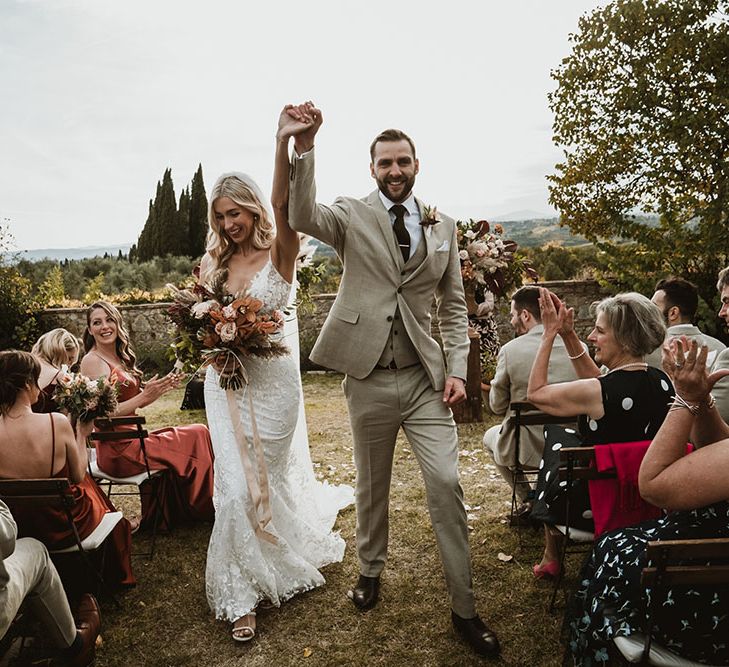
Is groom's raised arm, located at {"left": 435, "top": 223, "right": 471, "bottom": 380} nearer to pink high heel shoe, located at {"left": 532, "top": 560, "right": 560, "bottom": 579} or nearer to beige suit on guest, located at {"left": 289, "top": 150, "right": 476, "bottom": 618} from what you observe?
beige suit on guest, located at {"left": 289, "top": 150, "right": 476, "bottom": 618}

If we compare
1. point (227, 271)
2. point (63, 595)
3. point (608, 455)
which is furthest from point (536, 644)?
point (227, 271)

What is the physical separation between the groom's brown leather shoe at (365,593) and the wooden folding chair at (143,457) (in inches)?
64.4

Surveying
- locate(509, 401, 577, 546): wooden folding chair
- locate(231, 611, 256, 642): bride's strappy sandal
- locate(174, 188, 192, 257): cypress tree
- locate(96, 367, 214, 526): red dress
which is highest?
locate(174, 188, 192, 257): cypress tree

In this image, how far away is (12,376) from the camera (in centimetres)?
322

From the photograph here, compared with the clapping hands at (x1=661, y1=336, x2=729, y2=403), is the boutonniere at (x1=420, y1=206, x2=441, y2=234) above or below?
above

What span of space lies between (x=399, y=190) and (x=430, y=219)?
0.23 meters

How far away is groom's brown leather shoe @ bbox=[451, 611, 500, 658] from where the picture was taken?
3102 mm

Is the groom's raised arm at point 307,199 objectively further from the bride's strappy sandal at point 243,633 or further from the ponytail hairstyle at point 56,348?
the ponytail hairstyle at point 56,348

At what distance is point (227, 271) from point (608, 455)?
2.47 metres

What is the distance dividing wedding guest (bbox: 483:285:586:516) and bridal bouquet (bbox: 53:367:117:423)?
2755mm

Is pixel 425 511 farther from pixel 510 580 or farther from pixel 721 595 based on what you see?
pixel 721 595

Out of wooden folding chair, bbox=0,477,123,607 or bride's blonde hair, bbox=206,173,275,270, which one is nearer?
wooden folding chair, bbox=0,477,123,607

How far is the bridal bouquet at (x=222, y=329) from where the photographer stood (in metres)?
3.55

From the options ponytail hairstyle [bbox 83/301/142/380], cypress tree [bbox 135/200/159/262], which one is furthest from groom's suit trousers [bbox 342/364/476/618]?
cypress tree [bbox 135/200/159/262]
